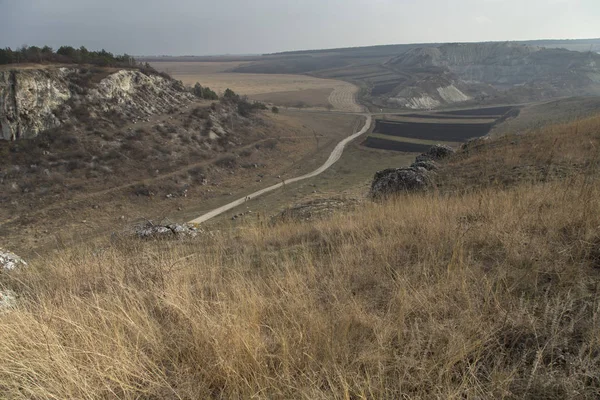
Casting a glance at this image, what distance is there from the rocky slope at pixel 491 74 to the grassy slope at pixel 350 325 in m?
88.1

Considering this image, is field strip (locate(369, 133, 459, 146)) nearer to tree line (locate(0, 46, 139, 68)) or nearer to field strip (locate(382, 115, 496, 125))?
field strip (locate(382, 115, 496, 125))

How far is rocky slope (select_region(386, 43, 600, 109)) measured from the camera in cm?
9269

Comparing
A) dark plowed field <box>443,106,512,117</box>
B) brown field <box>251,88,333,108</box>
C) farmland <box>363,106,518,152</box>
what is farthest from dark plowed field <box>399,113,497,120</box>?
brown field <box>251,88,333,108</box>

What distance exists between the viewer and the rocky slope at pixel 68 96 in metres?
30.9

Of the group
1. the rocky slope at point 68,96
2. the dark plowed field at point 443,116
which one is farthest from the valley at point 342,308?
the dark plowed field at point 443,116

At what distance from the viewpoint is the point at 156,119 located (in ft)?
133

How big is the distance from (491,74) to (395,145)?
13788 centimetres

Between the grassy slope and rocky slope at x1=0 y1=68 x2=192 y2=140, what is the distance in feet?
118

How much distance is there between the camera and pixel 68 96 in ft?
116

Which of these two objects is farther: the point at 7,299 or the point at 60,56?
the point at 60,56

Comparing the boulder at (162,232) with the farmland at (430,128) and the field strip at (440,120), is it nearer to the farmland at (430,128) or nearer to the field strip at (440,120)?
the farmland at (430,128)

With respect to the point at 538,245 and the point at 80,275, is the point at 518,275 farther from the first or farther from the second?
the point at 80,275

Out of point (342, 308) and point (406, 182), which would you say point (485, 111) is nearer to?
point (406, 182)

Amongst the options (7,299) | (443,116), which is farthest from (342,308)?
(443,116)
